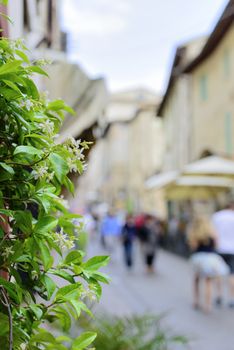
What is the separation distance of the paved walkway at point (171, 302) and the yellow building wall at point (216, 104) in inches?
204

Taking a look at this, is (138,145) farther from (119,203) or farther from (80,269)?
(80,269)

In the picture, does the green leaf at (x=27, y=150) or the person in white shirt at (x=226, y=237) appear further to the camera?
the person in white shirt at (x=226, y=237)

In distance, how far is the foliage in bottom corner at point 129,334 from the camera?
4.68m

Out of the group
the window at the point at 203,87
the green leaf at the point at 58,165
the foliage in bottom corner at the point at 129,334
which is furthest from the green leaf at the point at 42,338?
the window at the point at 203,87

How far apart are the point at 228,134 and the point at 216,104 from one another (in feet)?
7.50

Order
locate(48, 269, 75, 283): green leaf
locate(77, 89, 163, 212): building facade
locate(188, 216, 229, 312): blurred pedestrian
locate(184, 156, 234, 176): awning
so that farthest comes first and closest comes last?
locate(77, 89, 163, 212): building facade
locate(184, 156, 234, 176): awning
locate(188, 216, 229, 312): blurred pedestrian
locate(48, 269, 75, 283): green leaf

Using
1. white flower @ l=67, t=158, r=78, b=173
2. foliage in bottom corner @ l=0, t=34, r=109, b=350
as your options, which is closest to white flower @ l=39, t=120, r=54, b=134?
foliage in bottom corner @ l=0, t=34, r=109, b=350

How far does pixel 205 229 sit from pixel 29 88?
8.10 metres

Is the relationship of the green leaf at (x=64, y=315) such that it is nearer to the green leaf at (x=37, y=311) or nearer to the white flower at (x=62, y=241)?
the green leaf at (x=37, y=311)

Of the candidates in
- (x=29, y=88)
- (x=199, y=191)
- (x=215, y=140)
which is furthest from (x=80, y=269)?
(x=215, y=140)

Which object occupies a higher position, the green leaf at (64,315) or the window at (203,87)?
the window at (203,87)

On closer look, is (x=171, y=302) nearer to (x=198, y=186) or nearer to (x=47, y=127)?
(x=198, y=186)

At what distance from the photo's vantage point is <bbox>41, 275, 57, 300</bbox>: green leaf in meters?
1.85

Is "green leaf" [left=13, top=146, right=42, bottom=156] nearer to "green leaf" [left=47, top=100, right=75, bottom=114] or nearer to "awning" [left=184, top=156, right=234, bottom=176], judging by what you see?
"green leaf" [left=47, top=100, right=75, bottom=114]
